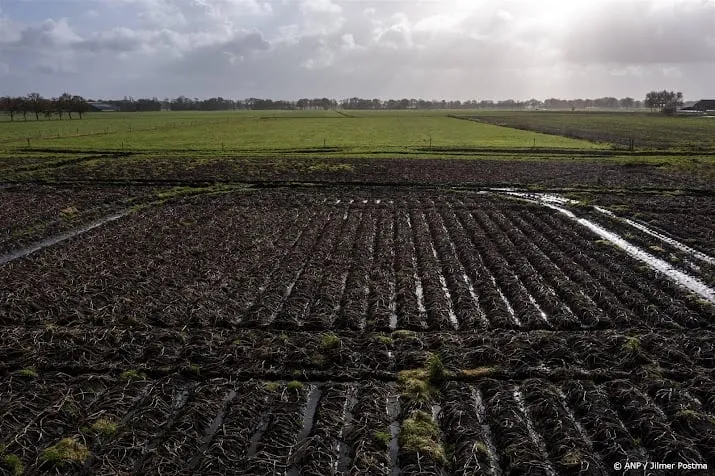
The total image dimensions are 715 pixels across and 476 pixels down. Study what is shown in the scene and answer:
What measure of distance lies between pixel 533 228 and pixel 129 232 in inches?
632

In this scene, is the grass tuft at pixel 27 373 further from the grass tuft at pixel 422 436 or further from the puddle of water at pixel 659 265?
the puddle of water at pixel 659 265

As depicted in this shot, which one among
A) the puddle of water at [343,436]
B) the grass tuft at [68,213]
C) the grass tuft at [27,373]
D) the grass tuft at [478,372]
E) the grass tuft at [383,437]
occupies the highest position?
the grass tuft at [68,213]

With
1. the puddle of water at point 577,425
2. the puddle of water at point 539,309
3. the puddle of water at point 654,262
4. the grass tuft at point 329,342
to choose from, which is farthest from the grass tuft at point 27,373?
the puddle of water at point 654,262

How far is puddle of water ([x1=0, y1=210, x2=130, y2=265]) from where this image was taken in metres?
17.9

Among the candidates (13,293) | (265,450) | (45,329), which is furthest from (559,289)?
(13,293)

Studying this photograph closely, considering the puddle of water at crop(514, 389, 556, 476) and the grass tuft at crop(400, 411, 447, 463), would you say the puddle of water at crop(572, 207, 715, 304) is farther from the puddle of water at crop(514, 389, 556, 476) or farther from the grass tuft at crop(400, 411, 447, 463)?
the grass tuft at crop(400, 411, 447, 463)

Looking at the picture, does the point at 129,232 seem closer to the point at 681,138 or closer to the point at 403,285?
the point at 403,285

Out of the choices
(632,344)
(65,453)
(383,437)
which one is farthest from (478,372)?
(65,453)

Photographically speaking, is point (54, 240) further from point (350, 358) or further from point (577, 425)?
point (577, 425)

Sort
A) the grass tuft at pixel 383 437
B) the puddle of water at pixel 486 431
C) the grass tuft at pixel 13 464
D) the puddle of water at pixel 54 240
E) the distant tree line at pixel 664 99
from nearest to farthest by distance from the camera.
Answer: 1. the grass tuft at pixel 13 464
2. the puddle of water at pixel 486 431
3. the grass tuft at pixel 383 437
4. the puddle of water at pixel 54 240
5. the distant tree line at pixel 664 99

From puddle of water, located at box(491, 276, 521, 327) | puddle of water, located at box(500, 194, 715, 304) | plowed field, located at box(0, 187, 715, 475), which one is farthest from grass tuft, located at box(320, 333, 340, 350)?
puddle of water, located at box(500, 194, 715, 304)

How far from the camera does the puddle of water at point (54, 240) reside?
58.7ft

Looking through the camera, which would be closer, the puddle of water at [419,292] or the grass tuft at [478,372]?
the grass tuft at [478,372]

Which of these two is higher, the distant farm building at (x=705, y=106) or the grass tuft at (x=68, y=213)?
the distant farm building at (x=705, y=106)
